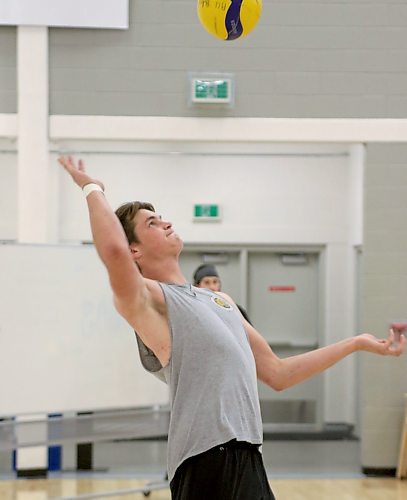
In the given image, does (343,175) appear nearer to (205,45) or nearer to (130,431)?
(205,45)

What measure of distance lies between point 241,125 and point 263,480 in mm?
5450

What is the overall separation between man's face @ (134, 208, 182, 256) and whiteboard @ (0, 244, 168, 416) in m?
3.70

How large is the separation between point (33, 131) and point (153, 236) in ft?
17.2

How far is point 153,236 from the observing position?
2510 millimetres

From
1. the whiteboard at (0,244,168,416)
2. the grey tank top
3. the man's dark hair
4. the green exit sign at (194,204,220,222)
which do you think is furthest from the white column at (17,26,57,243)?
the grey tank top

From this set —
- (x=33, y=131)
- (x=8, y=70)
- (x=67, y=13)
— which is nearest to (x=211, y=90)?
(x=67, y=13)

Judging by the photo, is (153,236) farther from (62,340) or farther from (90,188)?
(62,340)

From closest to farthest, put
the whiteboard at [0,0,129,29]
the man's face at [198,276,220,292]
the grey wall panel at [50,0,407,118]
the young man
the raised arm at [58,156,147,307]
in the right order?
1. the raised arm at [58,156,147,307]
2. the young man
3. the man's face at [198,276,220,292]
4. the whiteboard at [0,0,129,29]
5. the grey wall panel at [50,0,407,118]

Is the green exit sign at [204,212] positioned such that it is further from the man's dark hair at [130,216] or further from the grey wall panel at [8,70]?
the man's dark hair at [130,216]

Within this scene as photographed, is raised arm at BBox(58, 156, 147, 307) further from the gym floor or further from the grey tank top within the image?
the gym floor

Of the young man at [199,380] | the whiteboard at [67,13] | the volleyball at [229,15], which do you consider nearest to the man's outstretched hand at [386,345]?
the young man at [199,380]

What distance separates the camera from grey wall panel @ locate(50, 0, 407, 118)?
7559 millimetres

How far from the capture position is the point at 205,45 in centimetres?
757

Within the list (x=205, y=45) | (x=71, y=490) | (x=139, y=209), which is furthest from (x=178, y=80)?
(x=139, y=209)
